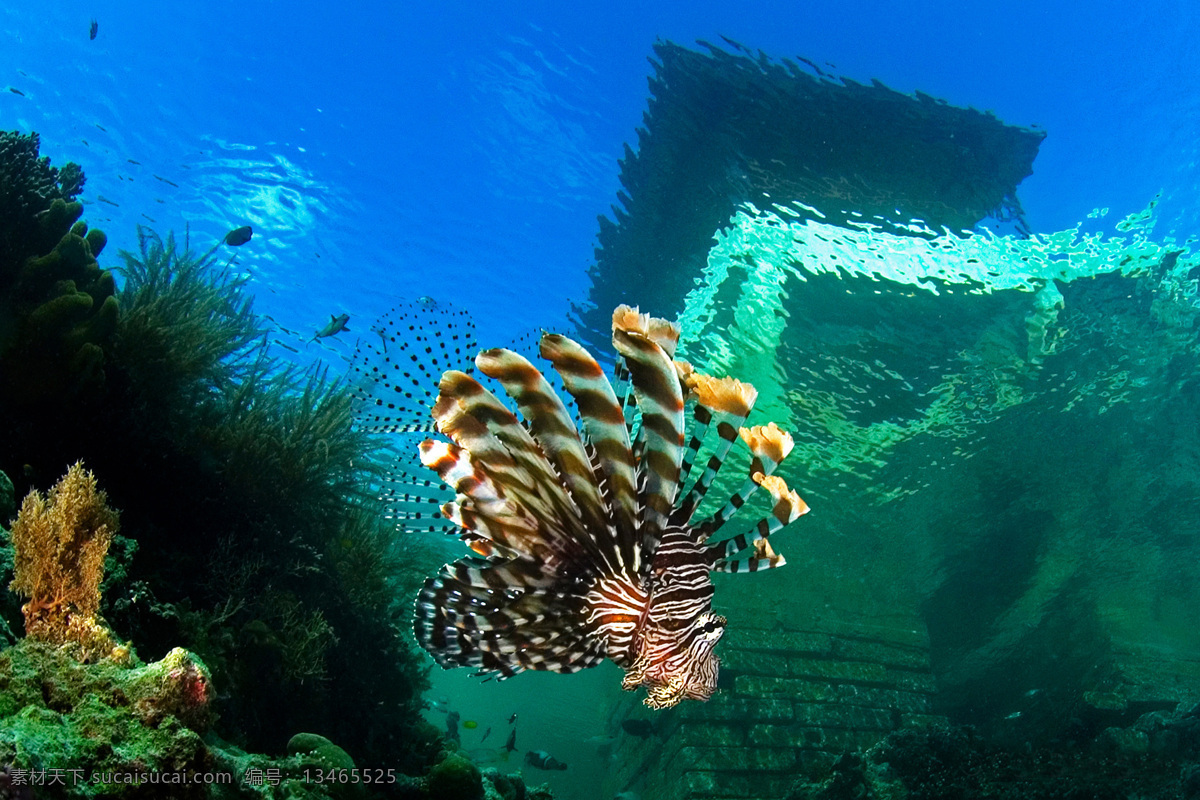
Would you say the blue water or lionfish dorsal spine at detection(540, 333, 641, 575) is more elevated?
the blue water

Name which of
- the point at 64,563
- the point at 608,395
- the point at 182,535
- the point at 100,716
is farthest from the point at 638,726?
the point at 100,716

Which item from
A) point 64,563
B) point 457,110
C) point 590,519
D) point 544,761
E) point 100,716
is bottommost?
point 544,761

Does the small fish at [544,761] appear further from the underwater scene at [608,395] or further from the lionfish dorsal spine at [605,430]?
the lionfish dorsal spine at [605,430]

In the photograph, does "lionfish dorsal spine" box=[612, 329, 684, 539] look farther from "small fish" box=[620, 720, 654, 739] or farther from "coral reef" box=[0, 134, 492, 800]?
"small fish" box=[620, 720, 654, 739]

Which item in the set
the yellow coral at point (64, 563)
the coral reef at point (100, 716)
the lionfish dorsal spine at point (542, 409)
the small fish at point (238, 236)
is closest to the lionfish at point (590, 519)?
the lionfish dorsal spine at point (542, 409)

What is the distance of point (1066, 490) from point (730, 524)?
935cm

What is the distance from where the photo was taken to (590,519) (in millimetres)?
2492

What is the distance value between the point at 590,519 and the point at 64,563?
2.00 m

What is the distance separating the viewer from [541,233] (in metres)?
14.8

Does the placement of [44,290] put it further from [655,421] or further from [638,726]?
[638,726]

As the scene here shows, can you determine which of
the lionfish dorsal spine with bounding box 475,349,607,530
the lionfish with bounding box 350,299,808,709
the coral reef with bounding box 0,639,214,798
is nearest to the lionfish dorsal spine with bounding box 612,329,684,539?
the lionfish with bounding box 350,299,808,709

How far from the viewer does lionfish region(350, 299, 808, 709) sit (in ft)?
7.40

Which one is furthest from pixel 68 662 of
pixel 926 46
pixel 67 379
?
pixel 926 46

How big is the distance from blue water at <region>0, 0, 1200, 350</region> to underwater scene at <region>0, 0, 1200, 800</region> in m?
0.09
